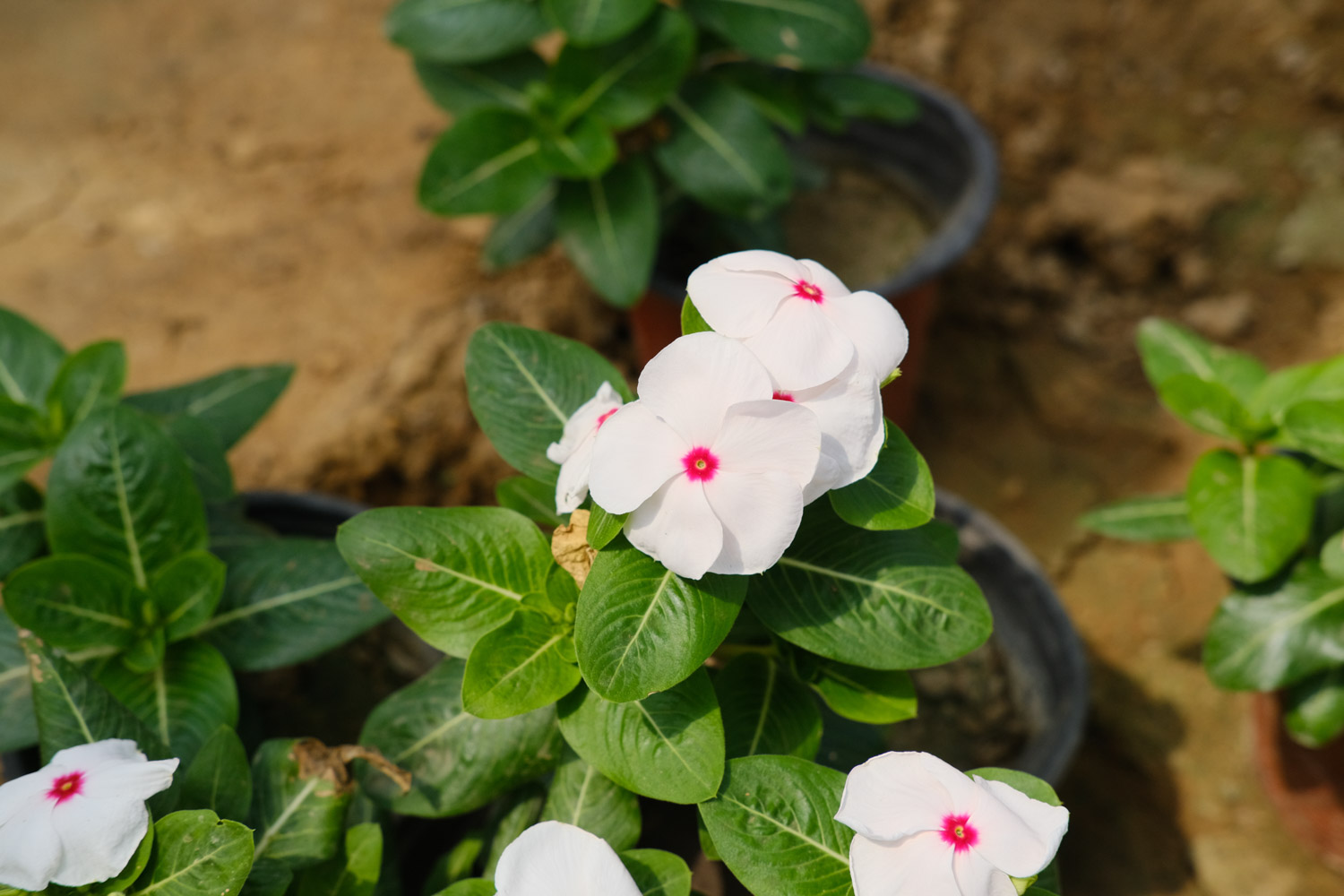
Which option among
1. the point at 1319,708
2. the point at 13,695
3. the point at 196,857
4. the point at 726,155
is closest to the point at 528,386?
the point at 196,857

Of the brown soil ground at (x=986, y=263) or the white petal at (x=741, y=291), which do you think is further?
the brown soil ground at (x=986, y=263)

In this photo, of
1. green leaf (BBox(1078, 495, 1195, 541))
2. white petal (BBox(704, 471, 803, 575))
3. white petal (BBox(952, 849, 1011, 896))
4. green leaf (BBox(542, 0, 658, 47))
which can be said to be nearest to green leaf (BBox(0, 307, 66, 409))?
green leaf (BBox(542, 0, 658, 47))

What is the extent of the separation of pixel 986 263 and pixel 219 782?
2.89 meters

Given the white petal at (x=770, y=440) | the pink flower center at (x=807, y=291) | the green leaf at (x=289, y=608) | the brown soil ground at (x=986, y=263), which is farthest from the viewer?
the brown soil ground at (x=986, y=263)

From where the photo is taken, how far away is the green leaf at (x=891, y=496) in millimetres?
1115

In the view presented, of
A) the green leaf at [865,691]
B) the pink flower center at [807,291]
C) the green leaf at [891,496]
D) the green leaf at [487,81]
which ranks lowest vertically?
the green leaf at [865,691]

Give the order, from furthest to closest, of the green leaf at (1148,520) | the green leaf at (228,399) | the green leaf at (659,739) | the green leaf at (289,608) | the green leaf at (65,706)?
1. the green leaf at (1148,520)
2. the green leaf at (228,399)
3. the green leaf at (289,608)
4. the green leaf at (65,706)
5. the green leaf at (659,739)

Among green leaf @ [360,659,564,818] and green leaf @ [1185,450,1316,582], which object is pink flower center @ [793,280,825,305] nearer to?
green leaf @ [360,659,564,818]

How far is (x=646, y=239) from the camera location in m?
2.38

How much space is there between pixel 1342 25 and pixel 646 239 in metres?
2.67

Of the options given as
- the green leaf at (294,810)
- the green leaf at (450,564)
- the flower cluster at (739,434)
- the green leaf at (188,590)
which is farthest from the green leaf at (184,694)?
the flower cluster at (739,434)

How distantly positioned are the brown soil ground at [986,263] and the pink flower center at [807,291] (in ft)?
5.87

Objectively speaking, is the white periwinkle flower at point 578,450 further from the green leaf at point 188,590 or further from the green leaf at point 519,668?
the green leaf at point 188,590

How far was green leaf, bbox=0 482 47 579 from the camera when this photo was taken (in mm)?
1654
